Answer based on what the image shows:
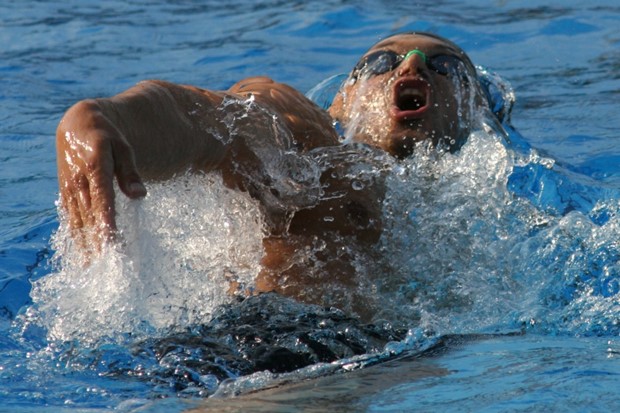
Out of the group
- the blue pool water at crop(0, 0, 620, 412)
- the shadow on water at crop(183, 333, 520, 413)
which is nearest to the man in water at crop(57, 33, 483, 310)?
the blue pool water at crop(0, 0, 620, 412)

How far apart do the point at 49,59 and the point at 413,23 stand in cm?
276

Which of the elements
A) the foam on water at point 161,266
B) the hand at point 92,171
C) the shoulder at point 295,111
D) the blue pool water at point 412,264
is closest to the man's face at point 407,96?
the blue pool water at point 412,264

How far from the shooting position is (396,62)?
14.1 feet

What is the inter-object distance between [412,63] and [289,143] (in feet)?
3.42

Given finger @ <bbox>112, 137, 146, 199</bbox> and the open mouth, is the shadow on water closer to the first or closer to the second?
finger @ <bbox>112, 137, 146, 199</bbox>

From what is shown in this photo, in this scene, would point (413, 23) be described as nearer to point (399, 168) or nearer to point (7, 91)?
point (7, 91)

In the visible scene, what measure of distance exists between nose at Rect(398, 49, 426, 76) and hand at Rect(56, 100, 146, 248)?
190 centimetres

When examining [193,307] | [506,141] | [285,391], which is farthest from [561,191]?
[285,391]

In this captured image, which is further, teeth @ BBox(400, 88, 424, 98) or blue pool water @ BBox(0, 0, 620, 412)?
teeth @ BBox(400, 88, 424, 98)

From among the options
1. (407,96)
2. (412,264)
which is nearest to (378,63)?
(407,96)

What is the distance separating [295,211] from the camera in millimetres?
3490

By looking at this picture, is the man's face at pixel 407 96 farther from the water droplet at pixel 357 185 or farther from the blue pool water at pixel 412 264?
the water droplet at pixel 357 185

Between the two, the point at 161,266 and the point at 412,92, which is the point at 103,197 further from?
the point at 412,92

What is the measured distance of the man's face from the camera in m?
4.10
